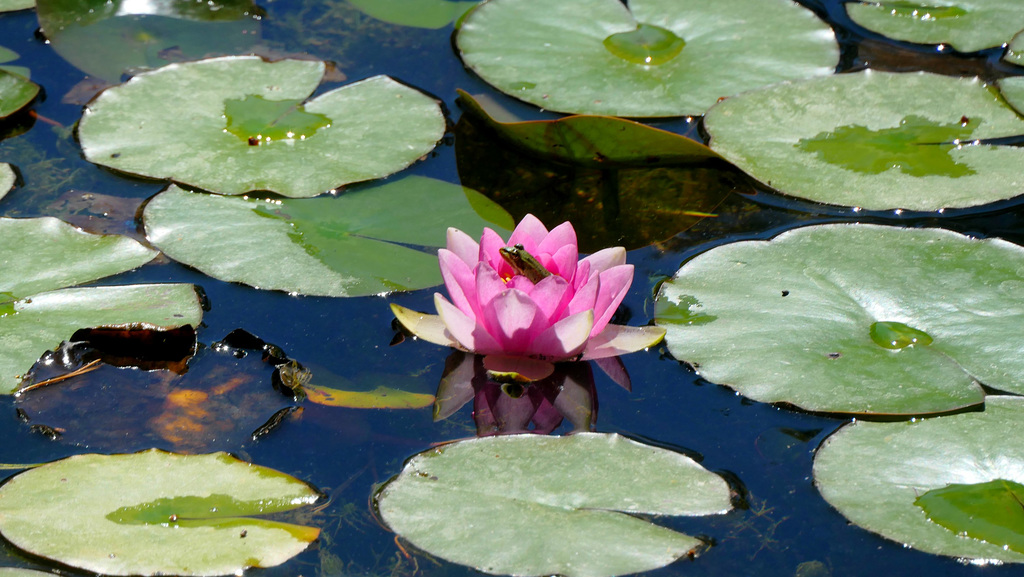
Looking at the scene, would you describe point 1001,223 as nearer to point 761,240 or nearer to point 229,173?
point 761,240

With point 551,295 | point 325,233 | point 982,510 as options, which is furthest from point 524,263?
point 982,510

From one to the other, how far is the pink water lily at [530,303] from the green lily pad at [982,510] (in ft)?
2.34

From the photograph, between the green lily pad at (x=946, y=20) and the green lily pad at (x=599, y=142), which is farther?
the green lily pad at (x=946, y=20)

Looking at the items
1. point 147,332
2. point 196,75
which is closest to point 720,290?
point 147,332

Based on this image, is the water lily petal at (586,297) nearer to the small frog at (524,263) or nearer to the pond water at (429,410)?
the small frog at (524,263)

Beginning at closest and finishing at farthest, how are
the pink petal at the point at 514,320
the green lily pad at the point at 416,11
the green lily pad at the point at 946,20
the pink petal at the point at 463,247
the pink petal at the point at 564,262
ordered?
the pink petal at the point at 514,320, the pink petal at the point at 564,262, the pink petal at the point at 463,247, the green lily pad at the point at 946,20, the green lily pad at the point at 416,11

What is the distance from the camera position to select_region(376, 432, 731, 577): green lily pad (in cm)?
166

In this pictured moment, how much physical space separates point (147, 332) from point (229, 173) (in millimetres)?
714

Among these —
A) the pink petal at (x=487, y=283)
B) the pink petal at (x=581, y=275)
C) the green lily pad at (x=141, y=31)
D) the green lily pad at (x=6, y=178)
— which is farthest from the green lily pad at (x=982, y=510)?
the green lily pad at (x=141, y=31)

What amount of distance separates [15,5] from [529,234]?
2.80 meters

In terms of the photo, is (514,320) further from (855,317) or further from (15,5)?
(15,5)

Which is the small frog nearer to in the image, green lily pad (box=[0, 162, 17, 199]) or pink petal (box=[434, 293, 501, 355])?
pink petal (box=[434, 293, 501, 355])

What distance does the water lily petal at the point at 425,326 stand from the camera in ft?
Result: 7.11

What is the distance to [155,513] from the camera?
175cm
